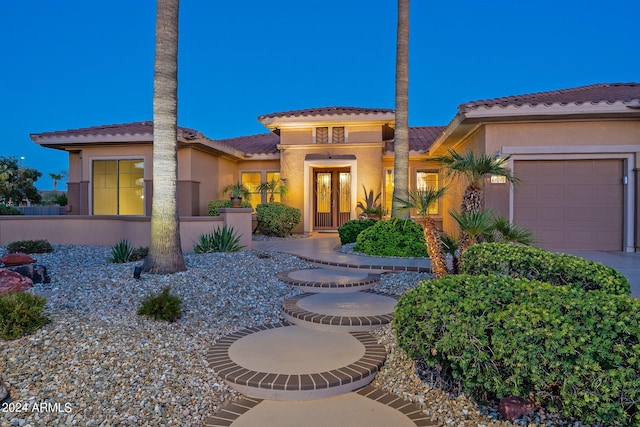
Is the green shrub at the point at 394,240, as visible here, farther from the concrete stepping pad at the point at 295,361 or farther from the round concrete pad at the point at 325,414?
the round concrete pad at the point at 325,414

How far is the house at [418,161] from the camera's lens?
9984 mm

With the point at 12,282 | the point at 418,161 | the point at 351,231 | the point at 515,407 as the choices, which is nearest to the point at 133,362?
the point at 12,282

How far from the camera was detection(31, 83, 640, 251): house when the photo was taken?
998 centimetres

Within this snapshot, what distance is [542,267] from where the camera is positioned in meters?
4.41

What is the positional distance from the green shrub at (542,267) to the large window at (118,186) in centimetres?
1300

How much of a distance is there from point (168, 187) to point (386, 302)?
13.4 feet

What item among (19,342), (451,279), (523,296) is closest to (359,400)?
(451,279)

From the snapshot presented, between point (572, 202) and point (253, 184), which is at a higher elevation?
point (253, 184)

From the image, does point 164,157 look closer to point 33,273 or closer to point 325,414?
point 33,273

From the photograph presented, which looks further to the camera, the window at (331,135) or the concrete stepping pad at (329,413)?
the window at (331,135)

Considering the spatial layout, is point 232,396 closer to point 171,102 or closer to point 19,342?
point 19,342

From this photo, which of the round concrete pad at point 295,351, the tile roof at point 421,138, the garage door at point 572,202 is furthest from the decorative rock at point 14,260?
the tile roof at point 421,138

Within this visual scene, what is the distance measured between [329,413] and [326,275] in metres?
4.28

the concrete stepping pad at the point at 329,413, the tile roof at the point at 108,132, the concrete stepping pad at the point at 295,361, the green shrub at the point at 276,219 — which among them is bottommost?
the concrete stepping pad at the point at 329,413
